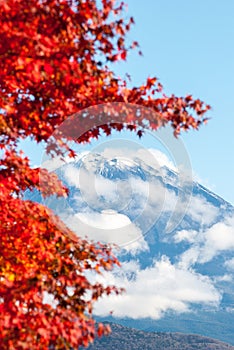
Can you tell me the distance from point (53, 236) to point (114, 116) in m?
3.35

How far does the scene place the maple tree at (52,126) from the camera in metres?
12.0

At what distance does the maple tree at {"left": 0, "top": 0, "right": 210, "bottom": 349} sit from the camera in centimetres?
1204

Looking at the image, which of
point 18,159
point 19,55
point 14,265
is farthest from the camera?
point 14,265

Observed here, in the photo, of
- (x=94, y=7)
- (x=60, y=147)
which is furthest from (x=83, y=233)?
(x=94, y=7)

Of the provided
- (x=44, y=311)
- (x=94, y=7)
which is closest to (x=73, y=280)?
(x=44, y=311)

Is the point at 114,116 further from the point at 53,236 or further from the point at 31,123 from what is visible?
the point at 53,236

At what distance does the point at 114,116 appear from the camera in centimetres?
1355

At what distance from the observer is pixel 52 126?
45.4ft

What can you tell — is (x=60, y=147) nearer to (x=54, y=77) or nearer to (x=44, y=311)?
(x=54, y=77)

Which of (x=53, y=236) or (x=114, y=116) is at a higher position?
(x=114, y=116)

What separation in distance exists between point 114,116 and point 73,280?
12.8 feet

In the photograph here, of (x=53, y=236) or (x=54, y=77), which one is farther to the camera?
(x=53, y=236)

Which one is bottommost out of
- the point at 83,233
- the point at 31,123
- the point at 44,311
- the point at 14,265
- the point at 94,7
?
the point at 44,311

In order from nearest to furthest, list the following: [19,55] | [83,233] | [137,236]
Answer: [19,55], [83,233], [137,236]
